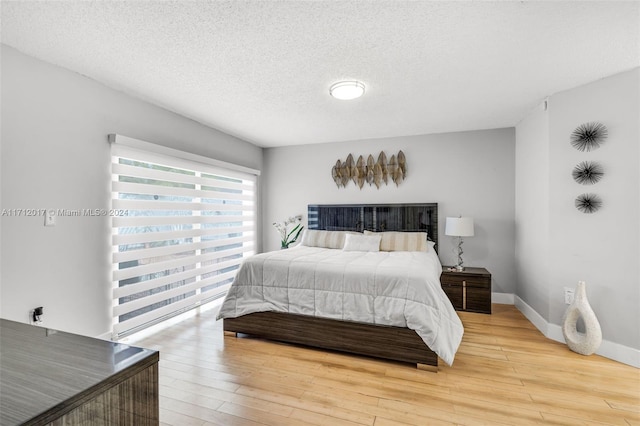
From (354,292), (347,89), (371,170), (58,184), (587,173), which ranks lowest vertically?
(354,292)

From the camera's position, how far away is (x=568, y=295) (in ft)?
9.50

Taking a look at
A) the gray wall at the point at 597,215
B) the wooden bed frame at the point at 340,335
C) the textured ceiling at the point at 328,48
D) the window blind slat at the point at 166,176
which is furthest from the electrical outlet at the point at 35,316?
the gray wall at the point at 597,215

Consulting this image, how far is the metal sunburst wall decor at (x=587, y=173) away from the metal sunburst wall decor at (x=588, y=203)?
129mm

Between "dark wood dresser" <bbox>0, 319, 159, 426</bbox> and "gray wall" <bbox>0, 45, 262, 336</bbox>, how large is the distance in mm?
1951

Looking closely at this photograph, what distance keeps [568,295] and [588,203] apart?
0.90 meters

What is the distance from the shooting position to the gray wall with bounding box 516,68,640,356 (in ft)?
8.30

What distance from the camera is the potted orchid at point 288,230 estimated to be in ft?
16.8

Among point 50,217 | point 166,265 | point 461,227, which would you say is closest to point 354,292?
point 461,227

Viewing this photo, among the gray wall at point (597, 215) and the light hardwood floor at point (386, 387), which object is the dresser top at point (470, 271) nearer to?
the gray wall at point (597, 215)

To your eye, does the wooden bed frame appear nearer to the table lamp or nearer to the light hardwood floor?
the light hardwood floor

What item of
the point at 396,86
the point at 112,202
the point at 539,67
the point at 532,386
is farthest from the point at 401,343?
the point at 112,202

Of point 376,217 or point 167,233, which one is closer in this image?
point 167,233

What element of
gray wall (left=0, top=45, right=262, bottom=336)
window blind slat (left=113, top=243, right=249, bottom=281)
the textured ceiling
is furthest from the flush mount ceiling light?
window blind slat (left=113, top=243, right=249, bottom=281)

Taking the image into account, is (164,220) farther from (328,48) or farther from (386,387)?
(386,387)
